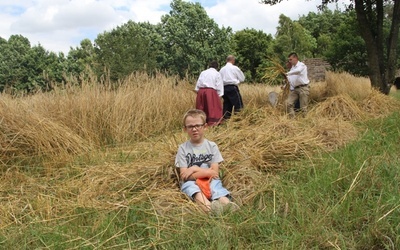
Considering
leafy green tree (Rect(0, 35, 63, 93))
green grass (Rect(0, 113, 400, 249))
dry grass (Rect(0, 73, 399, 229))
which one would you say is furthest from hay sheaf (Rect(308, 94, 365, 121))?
leafy green tree (Rect(0, 35, 63, 93))

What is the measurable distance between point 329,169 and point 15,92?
5050mm

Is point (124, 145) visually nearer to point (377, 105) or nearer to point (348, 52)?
point (377, 105)

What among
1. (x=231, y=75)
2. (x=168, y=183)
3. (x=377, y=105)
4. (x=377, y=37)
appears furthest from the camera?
(x=377, y=37)

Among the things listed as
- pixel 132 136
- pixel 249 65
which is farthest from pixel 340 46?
pixel 132 136

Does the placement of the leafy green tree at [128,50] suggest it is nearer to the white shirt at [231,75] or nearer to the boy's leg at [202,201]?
the white shirt at [231,75]

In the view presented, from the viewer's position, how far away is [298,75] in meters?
7.47

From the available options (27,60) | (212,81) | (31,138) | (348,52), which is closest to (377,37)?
(212,81)

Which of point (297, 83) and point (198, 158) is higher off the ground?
point (297, 83)

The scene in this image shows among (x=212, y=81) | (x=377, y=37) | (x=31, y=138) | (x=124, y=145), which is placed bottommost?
(x=124, y=145)

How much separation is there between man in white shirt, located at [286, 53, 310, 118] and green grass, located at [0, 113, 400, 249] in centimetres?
448

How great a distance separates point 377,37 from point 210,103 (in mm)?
5729

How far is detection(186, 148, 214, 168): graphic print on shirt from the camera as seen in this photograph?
10.6 ft

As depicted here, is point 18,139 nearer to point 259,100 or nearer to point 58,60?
point 259,100

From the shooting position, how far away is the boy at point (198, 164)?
294 centimetres
